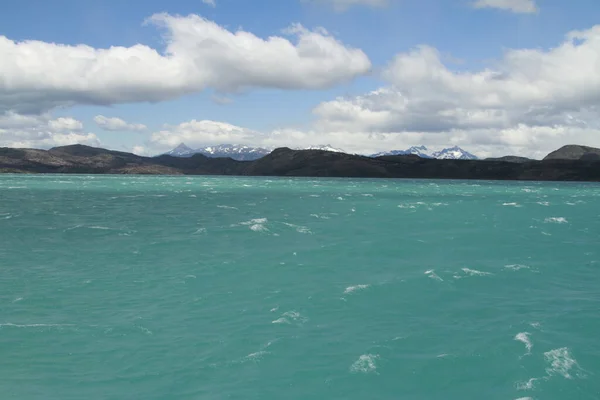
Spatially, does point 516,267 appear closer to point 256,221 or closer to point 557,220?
point 256,221

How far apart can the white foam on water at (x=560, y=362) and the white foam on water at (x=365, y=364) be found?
659 cm

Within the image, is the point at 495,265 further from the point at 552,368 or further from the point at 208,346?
the point at 208,346

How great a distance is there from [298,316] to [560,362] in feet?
38.5

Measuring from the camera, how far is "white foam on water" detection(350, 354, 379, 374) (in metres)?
19.3

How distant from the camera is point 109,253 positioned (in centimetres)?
4084

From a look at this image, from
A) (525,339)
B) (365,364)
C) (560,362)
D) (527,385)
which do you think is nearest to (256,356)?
(365,364)

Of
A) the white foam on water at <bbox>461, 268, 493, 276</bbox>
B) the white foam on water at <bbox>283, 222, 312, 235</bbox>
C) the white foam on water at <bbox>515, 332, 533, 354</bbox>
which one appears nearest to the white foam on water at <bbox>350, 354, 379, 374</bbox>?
the white foam on water at <bbox>515, 332, 533, 354</bbox>

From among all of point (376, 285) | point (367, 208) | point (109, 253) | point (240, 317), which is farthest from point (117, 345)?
point (367, 208)

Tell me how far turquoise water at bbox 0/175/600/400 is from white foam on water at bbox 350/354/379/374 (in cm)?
8

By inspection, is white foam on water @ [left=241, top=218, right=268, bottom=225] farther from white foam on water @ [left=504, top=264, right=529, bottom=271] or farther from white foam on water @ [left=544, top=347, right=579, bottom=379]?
white foam on water @ [left=544, top=347, right=579, bottom=379]

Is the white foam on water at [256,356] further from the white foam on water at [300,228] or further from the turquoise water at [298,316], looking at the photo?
the white foam on water at [300,228]

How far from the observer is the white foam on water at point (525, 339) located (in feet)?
70.4

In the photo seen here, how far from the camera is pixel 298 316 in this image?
25406 millimetres

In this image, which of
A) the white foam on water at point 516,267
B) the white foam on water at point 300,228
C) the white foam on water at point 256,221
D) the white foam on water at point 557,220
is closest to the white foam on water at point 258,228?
the white foam on water at point 256,221
